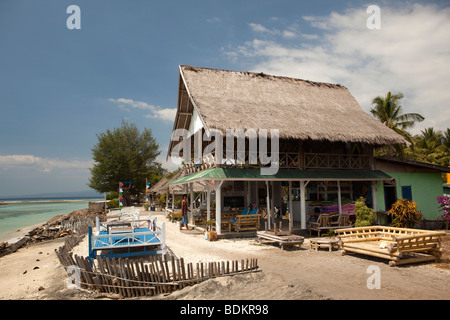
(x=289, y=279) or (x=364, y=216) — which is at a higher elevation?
(x=364, y=216)

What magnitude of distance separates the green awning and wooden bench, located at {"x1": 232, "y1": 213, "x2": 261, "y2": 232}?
1.83m

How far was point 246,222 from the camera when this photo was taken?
13.6 m

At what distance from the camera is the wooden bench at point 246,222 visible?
13.4 meters

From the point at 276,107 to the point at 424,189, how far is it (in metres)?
8.88

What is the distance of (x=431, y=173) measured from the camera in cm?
1582

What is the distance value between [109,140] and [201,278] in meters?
41.5

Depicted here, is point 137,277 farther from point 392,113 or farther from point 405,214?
point 392,113

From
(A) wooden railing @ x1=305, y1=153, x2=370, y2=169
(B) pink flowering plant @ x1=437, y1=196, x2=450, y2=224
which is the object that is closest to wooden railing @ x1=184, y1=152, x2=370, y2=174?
(A) wooden railing @ x1=305, y1=153, x2=370, y2=169

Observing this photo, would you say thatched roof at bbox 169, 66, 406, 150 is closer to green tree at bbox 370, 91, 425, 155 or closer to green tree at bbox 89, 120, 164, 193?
green tree at bbox 370, 91, 425, 155

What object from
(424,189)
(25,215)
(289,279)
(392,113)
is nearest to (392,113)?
(392,113)

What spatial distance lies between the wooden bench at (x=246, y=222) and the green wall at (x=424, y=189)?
280 inches
